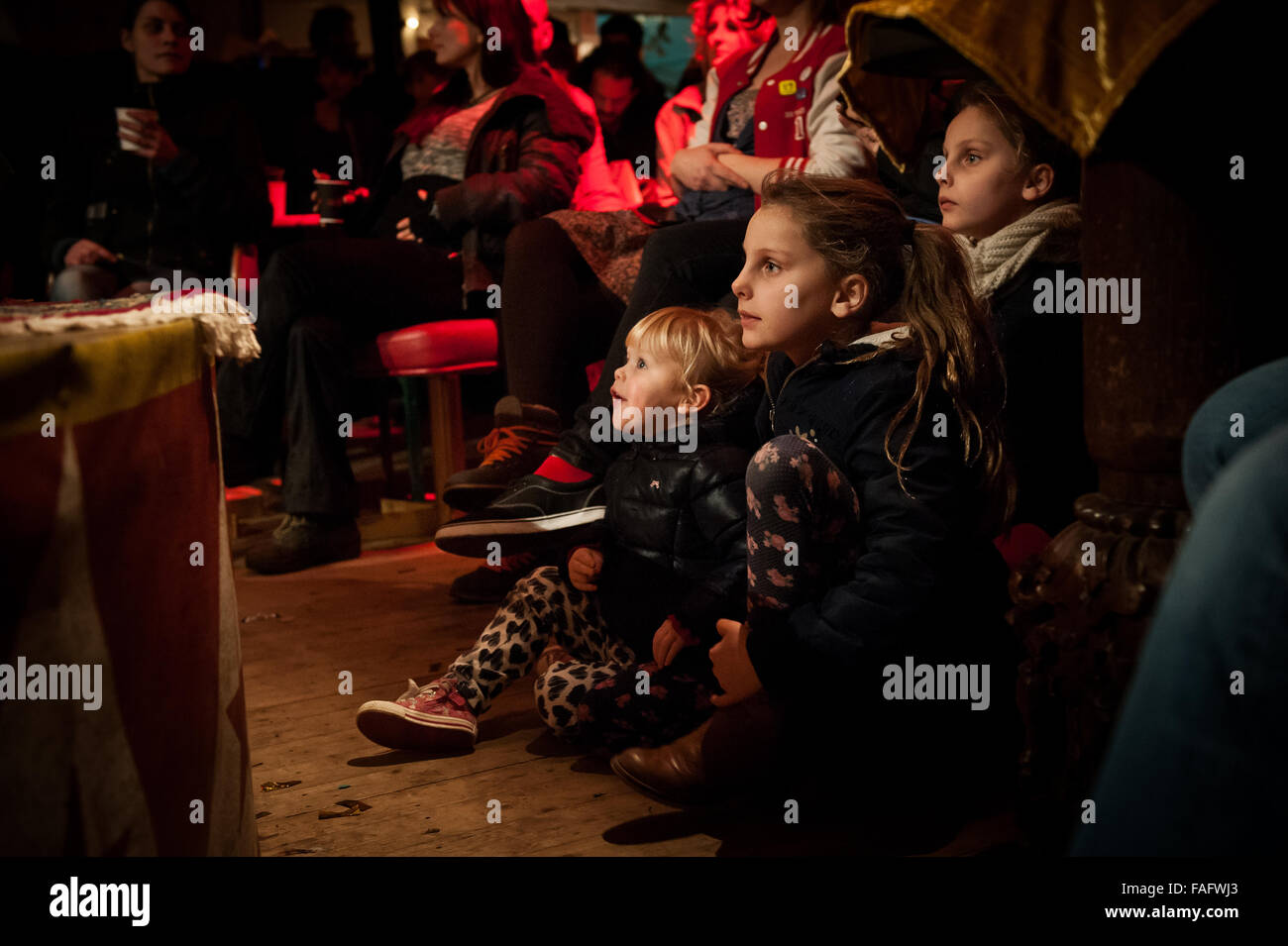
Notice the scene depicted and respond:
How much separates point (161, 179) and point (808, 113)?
212 cm

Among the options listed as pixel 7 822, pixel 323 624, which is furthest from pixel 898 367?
pixel 323 624

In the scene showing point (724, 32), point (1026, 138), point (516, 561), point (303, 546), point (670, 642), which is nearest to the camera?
point (670, 642)

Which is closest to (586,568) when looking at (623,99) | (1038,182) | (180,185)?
(1038,182)

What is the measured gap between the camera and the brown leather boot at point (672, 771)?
1407 millimetres

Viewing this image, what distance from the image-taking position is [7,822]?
30.9 inches

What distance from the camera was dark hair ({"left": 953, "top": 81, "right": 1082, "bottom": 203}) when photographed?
165 centimetres

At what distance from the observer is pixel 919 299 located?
4.74ft

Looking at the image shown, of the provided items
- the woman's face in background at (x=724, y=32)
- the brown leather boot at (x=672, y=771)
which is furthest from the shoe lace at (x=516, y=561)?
the woman's face in background at (x=724, y=32)

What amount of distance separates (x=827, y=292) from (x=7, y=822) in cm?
108

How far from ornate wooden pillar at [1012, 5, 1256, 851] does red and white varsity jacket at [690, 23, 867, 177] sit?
44.1 inches

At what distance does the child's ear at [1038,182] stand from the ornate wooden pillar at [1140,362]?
2.05ft

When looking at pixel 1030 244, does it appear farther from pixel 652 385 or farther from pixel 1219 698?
pixel 1219 698
